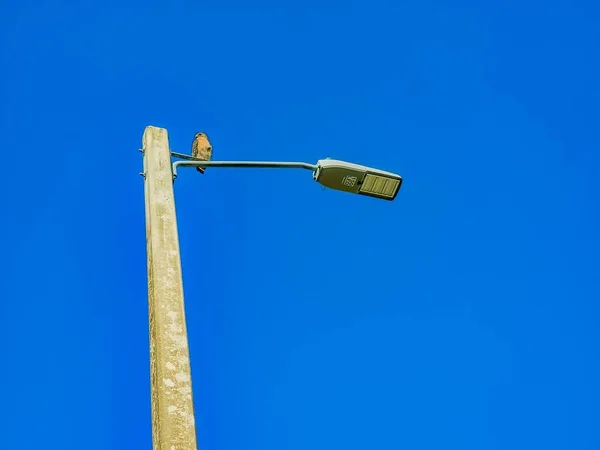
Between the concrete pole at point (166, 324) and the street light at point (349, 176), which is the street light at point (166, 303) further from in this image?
the street light at point (349, 176)

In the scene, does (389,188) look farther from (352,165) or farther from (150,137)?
(150,137)

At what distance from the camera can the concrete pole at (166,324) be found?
248 centimetres

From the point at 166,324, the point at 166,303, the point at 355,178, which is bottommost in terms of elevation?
the point at 166,324

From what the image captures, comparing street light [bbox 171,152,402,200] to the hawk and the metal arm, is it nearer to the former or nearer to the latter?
the metal arm

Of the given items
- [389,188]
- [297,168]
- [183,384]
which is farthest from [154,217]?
[389,188]

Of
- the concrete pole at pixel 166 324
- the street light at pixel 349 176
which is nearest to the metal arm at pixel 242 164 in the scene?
the street light at pixel 349 176

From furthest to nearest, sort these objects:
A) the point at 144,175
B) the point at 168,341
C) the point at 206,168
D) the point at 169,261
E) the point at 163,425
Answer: the point at 206,168 < the point at 144,175 < the point at 169,261 < the point at 168,341 < the point at 163,425

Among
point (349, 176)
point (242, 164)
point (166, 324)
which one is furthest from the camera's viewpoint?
point (349, 176)

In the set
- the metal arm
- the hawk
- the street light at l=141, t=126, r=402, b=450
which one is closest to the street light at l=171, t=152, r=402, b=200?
the metal arm

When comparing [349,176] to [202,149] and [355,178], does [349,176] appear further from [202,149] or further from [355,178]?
[202,149]

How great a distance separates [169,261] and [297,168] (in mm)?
1553

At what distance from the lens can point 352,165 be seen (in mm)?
4254

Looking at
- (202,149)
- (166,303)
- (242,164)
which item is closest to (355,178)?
(242,164)

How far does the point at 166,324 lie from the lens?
2.72 metres
